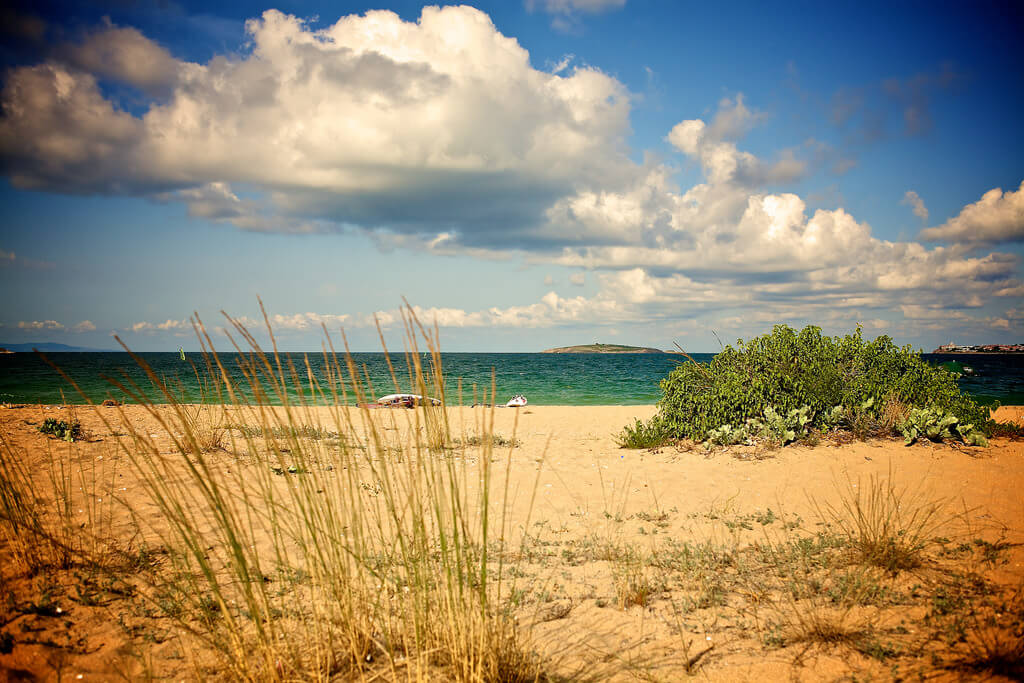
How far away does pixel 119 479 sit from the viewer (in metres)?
6.68

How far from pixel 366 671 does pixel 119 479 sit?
5.99m

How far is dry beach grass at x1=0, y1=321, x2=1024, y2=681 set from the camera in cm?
262

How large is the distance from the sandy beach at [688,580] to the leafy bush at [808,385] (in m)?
1.26

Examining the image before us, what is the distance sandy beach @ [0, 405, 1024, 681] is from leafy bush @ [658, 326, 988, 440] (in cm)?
126

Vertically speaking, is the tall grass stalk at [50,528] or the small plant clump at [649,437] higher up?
the tall grass stalk at [50,528]

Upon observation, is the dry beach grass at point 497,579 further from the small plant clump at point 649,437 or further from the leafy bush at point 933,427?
the small plant clump at point 649,437

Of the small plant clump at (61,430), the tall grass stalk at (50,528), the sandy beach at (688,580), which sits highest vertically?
the small plant clump at (61,430)

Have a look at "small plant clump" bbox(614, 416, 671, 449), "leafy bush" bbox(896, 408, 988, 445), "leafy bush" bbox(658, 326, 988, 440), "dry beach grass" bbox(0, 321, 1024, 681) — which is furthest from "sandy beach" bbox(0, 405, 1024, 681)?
"small plant clump" bbox(614, 416, 671, 449)

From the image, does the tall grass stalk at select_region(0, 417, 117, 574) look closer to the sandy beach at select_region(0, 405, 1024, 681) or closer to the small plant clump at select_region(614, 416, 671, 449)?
the sandy beach at select_region(0, 405, 1024, 681)

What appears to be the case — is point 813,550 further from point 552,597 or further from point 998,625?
point 552,597

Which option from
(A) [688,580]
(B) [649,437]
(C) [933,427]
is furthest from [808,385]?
(A) [688,580]

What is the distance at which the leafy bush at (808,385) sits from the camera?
334 inches

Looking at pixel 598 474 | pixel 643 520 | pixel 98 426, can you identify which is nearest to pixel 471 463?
pixel 598 474

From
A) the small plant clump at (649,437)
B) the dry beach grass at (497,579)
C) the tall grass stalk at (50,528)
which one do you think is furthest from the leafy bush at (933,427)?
the tall grass stalk at (50,528)
